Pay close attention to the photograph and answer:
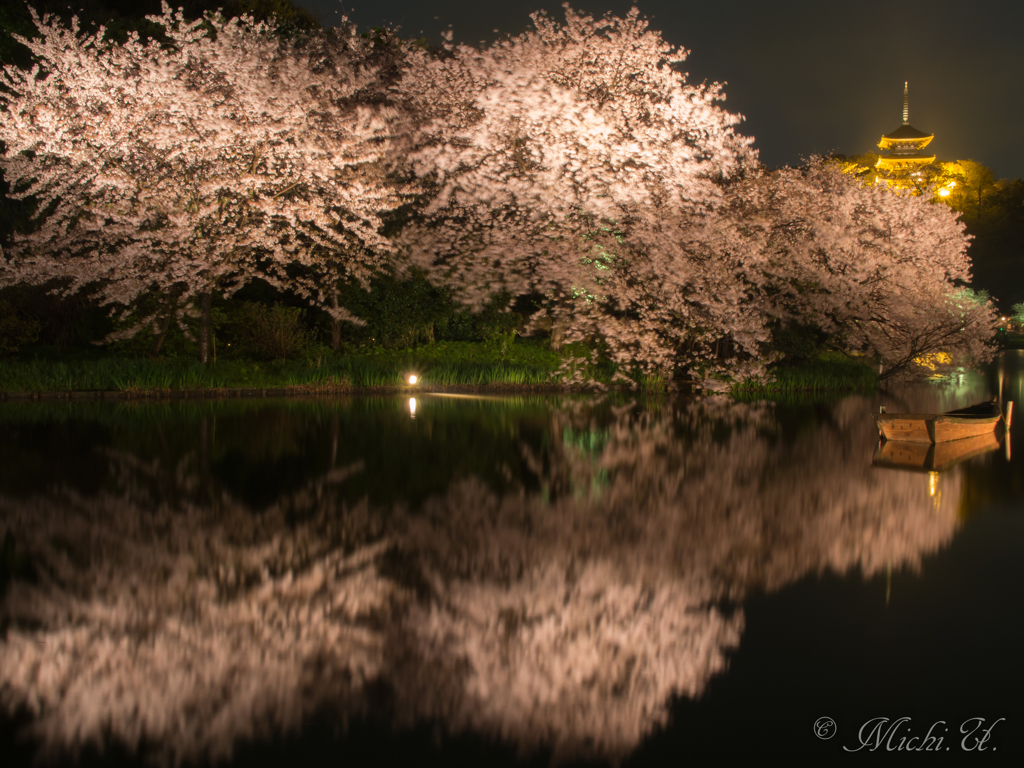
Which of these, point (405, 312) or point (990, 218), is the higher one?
point (990, 218)

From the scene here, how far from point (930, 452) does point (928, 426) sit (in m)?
0.75

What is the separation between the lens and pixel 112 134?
18.8 meters

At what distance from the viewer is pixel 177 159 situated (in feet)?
63.6

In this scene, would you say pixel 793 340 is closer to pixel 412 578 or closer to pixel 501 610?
pixel 412 578

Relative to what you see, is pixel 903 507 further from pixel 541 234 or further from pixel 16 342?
pixel 16 342

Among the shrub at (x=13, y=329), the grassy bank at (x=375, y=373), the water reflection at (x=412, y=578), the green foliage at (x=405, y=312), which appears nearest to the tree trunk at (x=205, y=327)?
the grassy bank at (x=375, y=373)

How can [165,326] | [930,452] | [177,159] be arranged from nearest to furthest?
[930,452] → [177,159] → [165,326]

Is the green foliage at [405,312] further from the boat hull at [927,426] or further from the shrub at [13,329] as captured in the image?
the boat hull at [927,426]

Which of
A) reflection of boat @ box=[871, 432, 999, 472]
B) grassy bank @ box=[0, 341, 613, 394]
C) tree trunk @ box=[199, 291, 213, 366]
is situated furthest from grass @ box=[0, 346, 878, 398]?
reflection of boat @ box=[871, 432, 999, 472]

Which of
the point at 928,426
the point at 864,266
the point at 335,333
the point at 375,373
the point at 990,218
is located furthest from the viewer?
the point at 990,218

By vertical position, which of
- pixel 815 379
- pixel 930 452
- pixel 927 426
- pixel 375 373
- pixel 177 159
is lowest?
pixel 930 452

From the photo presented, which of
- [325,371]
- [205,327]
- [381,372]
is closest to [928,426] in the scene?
[381,372]

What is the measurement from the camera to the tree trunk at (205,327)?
70.0ft

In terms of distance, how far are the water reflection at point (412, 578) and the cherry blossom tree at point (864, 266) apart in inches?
486
